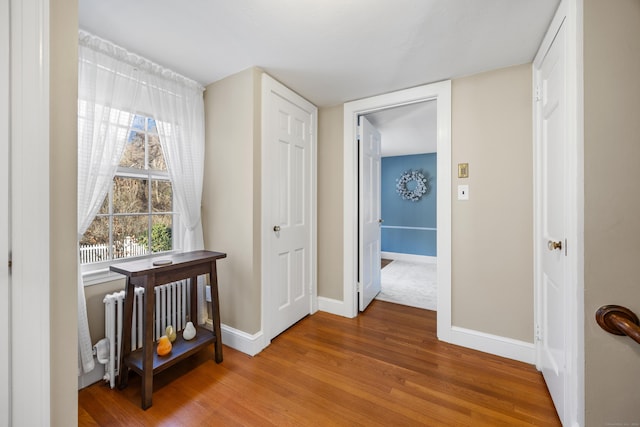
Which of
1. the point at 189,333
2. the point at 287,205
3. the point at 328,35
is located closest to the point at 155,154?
the point at 287,205

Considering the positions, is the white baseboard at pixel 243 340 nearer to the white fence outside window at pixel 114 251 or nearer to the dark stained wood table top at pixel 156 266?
the dark stained wood table top at pixel 156 266

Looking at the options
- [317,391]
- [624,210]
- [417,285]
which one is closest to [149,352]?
[317,391]

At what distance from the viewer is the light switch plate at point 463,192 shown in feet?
6.82

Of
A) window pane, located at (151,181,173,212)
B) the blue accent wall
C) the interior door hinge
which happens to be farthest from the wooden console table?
the blue accent wall

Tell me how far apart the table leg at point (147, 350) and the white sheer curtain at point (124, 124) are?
38 cm

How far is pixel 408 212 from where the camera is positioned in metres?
5.63

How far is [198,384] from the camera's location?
165 cm

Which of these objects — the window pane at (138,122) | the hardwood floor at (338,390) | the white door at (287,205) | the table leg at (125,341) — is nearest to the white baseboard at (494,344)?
the hardwood floor at (338,390)

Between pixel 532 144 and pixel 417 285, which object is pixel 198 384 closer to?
pixel 532 144

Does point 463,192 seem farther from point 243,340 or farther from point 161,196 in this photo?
point 161,196

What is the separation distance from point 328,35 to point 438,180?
1397 millimetres

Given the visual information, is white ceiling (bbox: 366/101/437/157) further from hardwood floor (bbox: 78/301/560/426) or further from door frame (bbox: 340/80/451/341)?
hardwood floor (bbox: 78/301/560/426)

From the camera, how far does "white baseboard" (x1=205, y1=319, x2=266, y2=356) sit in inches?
78.0

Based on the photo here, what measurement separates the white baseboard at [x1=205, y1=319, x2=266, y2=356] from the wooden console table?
7.4 inches
